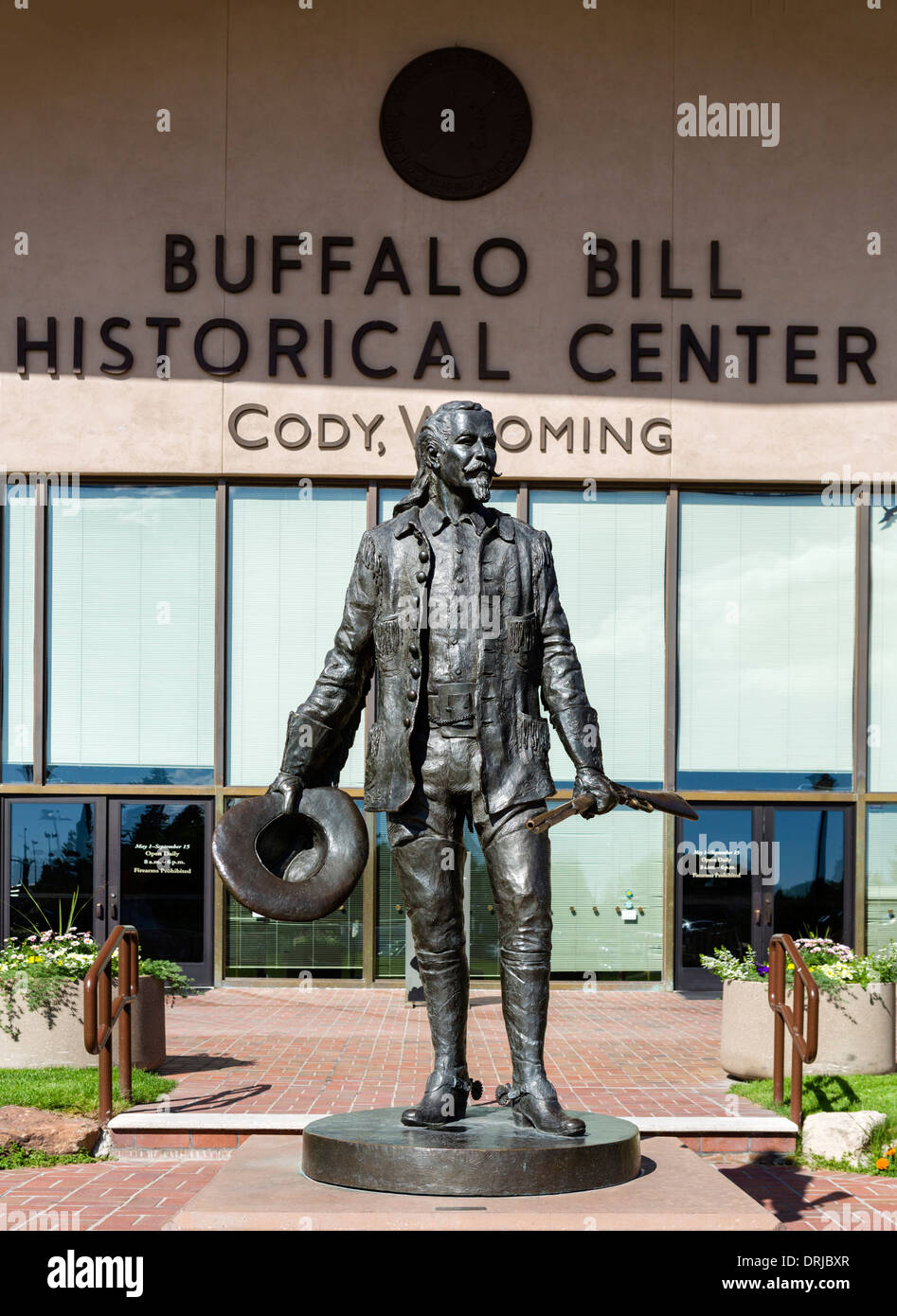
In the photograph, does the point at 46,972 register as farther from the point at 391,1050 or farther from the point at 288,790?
the point at 288,790

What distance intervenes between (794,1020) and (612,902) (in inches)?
273

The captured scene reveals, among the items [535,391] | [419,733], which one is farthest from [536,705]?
[535,391]

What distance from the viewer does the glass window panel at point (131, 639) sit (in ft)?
51.7

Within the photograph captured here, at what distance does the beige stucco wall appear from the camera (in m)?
15.4

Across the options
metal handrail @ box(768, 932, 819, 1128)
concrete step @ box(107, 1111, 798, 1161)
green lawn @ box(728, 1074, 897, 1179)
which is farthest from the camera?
green lawn @ box(728, 1074, 897, 1179)

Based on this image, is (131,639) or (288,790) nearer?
(288,790)

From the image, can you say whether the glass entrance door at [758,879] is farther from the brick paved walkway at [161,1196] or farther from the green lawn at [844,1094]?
the brick paved walkway at [161,1196]

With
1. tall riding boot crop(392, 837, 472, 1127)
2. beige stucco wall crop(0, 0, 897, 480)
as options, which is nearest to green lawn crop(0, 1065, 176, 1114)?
tall riding boot crop(392, 837, 472, 1127)

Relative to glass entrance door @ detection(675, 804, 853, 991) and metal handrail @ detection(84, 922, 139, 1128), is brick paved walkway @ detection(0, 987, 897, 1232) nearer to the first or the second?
metal handrail @ detection(84, 922, 139, 1128)

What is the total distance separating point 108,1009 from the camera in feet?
27.8

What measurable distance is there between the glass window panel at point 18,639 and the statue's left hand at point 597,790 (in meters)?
11.4

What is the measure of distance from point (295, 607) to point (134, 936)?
6.85 metres

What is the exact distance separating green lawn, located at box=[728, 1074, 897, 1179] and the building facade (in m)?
5.88

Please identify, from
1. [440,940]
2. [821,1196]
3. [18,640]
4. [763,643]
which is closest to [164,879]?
[18,640]
